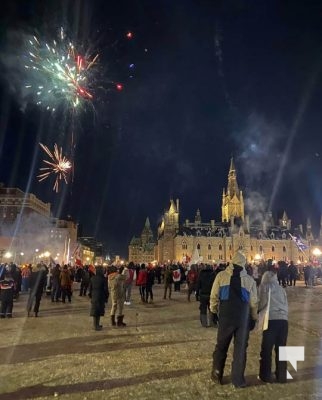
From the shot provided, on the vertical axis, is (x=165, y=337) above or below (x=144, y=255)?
below

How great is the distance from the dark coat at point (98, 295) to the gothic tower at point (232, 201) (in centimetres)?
12162

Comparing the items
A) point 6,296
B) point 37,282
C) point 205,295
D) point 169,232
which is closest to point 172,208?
point 169,232

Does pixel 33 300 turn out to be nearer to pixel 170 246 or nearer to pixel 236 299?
pixel 236 299

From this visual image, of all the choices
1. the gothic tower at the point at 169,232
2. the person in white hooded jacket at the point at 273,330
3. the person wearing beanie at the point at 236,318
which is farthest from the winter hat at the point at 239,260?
the gothic tower at the point at 169,232

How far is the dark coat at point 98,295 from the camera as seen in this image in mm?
11562

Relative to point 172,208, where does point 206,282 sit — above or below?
below

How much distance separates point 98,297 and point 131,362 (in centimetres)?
445

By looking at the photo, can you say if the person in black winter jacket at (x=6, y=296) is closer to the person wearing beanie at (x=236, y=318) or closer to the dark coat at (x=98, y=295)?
the dark coat at (x=98, y=295)

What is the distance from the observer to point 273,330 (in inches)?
260

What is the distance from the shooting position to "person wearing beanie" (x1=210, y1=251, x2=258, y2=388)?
20.5ft

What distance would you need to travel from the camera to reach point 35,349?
8930mm

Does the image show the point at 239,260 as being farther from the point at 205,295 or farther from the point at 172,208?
the point at 172,208

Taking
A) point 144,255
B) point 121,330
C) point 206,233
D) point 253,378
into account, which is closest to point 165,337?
point 121,330

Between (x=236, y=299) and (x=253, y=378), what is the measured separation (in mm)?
1543
